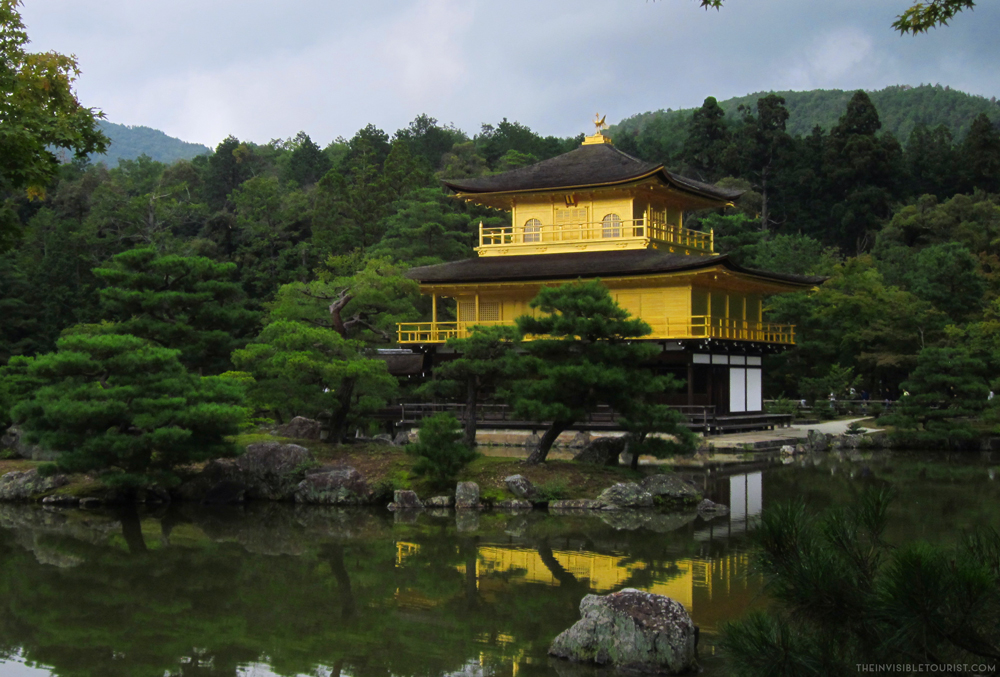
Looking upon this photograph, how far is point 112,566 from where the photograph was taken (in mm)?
11695

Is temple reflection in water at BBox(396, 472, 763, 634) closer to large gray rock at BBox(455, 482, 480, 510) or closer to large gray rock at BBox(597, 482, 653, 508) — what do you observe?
large gray rock at BBox(597, 482, 653, 508)

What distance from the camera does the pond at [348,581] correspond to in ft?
26.6

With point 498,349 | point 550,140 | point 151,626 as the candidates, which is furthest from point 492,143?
point 151,626

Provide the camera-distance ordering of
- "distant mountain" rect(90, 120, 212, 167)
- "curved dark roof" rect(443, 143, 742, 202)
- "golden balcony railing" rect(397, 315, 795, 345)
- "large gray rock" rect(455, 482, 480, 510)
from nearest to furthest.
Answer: "large gray rock" rect(455, 482, 480, 510) < "golden balcony railing" rect(397, 315, 795, 345) < "curved dark roof" rect(443, 143, 742, 202) < "distant mountain" rect(90, 120, 212, 167)

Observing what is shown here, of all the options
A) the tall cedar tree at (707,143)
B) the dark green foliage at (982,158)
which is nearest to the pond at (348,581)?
the dark green foliage at (982,158)

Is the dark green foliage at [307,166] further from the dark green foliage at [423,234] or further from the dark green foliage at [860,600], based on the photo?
the dark green foliage at [860,600]

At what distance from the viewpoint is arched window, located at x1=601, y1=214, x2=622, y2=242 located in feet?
92.8

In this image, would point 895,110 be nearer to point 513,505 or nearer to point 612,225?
point 612,225

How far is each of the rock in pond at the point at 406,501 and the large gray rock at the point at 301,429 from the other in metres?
4.63

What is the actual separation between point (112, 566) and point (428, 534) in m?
4.07

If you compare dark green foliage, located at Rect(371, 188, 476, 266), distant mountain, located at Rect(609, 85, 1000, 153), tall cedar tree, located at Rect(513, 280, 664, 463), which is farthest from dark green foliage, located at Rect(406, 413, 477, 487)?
distant mountain, located at Rect(609, 85, 1000, 153)

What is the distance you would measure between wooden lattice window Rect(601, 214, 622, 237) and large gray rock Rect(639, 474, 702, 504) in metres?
13.1

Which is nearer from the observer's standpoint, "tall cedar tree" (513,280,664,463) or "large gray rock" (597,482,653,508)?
"large gray rock" (597,482,653,508)

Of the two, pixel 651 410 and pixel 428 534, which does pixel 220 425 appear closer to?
pixel 428 534
